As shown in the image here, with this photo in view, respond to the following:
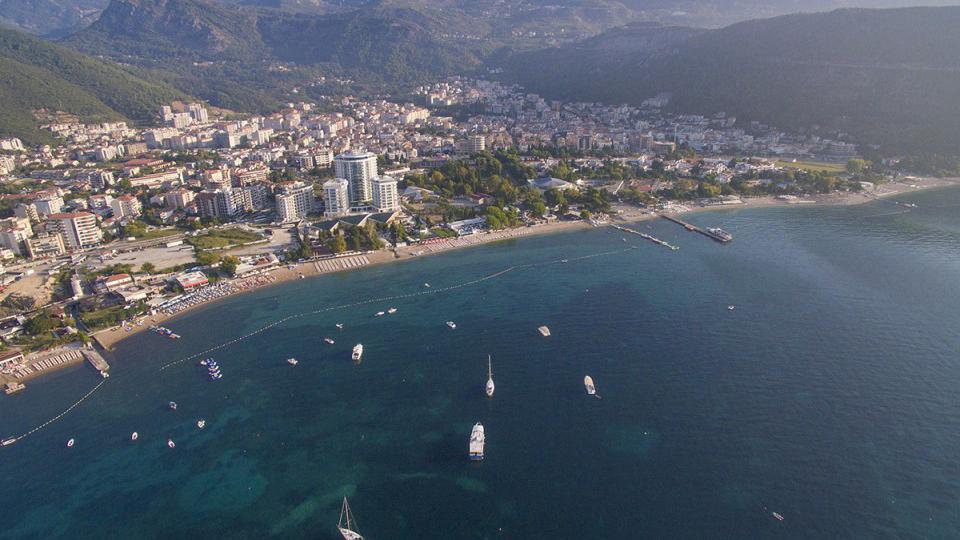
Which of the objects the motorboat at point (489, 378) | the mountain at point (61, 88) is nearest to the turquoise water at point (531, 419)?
the motorboat at point (489, 378)

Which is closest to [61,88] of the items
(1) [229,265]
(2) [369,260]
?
(1) [229,265]

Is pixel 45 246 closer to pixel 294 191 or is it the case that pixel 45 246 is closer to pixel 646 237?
pixel 294 191

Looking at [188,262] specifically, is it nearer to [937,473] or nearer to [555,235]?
[555,235]

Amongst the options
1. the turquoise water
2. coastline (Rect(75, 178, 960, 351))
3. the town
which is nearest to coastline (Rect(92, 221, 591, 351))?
coastline (Rect(75, 178, 960, 351))

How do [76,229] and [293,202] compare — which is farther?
[293,202]

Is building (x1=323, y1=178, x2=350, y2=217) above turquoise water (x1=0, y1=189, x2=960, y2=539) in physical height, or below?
above

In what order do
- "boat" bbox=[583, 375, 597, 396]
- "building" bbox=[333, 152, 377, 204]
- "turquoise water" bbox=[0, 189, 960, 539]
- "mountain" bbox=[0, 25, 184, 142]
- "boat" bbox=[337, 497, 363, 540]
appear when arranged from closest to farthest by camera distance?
"boat" bbox=[337, 497, 363, 540]
"turquoise water" bbox=[0, 189, 960, 539]
"boat" bbox=[583, 375, 597, 396]
"building" bbox=[333, 152, 377, 204]
"mountain" bbox=[0, 25, 184, 142]

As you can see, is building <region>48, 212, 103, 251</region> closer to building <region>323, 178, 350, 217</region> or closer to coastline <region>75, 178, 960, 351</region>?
coastline <region>75, 178, 960, 351</region>
